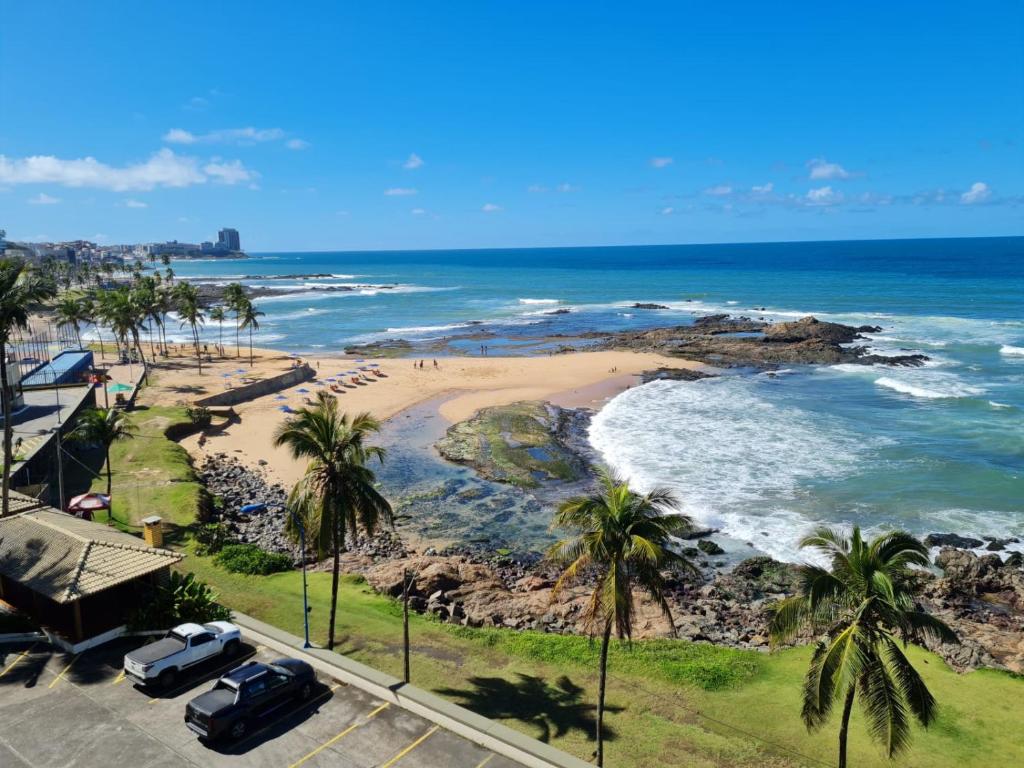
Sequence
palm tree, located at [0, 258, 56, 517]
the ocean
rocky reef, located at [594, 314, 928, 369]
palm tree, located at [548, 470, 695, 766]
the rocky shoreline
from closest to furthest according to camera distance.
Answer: palm tree, located at [548, 470, 695, 766] < palm tree, located at [0, 258, 56, 517] < the rocky shoreline < the ocean < rocky reef, located at [594, 314, 928, 369]

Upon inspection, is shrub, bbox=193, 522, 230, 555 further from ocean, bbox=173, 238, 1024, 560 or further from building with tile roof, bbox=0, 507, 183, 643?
ocean, bbox=173, 238, 1024, 560

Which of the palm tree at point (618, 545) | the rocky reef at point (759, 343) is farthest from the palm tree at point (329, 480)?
the rocky reef at point (759, 343)

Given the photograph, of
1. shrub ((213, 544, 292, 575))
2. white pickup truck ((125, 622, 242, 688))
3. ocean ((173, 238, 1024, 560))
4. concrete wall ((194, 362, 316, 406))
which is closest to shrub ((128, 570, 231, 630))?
white pickup truck ((125, 622, 242, 688))

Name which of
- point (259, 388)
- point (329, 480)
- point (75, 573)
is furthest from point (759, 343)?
point (75, 573)

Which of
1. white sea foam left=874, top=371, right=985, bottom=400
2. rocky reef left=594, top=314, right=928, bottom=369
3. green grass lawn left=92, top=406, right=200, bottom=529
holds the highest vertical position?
rocky reef left=594, top=314, right=928, bottom=369

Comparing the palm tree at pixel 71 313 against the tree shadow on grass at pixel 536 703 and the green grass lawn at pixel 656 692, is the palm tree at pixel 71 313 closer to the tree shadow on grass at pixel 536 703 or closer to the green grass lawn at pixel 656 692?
the green grass lawn at pixel 656 692

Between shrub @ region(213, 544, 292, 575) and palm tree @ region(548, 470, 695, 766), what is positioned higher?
palm tree @ region(548, 470, 695, 766)

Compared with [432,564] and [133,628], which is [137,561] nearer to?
[133,628]

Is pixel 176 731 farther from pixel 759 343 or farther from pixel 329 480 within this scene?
pixel 759 343
